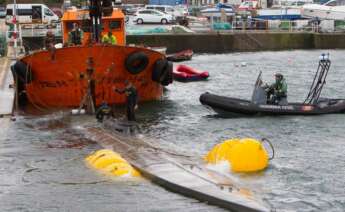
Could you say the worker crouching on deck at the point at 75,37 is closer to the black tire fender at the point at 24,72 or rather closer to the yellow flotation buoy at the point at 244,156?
the black tire fender at the point at 24,72

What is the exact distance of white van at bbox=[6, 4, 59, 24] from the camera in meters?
59.5

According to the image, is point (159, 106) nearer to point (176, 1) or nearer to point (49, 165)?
point (49, 165)

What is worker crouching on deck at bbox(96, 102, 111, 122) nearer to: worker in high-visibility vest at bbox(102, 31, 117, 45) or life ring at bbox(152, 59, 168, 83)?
→ life ring at bbox(152, 59, 168, 83)

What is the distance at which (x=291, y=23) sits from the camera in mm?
58875

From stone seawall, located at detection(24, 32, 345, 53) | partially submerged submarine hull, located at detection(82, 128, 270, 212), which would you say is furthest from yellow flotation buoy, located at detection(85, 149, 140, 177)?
stone seawall, located at detection(24, 32, 345, 53)

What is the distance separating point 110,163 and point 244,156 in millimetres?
2901

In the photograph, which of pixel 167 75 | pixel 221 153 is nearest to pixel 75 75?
pixel 167 75

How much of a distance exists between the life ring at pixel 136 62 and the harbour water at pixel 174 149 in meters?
1.50

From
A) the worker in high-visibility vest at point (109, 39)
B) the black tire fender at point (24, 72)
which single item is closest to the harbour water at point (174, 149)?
the black tire fender at point (24, 72)

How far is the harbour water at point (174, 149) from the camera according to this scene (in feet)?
46.3

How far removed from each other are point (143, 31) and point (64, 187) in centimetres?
3969

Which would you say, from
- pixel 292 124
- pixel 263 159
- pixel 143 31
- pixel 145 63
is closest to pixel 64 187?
pixel 263 159

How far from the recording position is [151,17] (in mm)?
64312

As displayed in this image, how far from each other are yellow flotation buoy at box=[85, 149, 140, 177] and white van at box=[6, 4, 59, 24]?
138 feet
